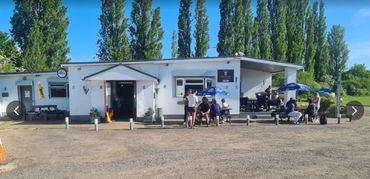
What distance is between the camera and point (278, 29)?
135ft

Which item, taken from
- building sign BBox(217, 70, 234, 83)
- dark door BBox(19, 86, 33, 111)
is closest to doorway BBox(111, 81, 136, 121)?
building sign BBox(217, 70, 234, 83)

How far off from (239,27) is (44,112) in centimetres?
2461

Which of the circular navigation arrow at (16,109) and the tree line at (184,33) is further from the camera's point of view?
the tree line at (184,33)

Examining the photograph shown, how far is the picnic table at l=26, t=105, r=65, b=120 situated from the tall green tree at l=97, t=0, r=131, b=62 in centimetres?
1311

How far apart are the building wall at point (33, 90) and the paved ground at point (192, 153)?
7.29m

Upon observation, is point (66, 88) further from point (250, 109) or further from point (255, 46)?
point (255, 46)

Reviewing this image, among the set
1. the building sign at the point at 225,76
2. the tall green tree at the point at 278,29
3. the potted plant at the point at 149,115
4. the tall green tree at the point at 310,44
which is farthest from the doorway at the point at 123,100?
the tall green tree at the point at 310,44

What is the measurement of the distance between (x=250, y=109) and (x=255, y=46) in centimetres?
2072

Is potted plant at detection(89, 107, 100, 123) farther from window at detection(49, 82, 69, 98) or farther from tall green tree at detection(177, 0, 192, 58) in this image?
tall green tree at detection(177, 0, 192, 58)

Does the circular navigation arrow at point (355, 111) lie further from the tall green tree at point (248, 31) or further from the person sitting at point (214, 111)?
the tall green tree at point (248, 31)

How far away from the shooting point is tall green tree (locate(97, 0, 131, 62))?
1319 inches

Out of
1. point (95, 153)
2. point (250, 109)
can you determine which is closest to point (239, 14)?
point (250, 109)

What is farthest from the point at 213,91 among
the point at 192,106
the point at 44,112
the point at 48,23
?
the point at 48,23

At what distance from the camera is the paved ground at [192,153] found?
748 cm
